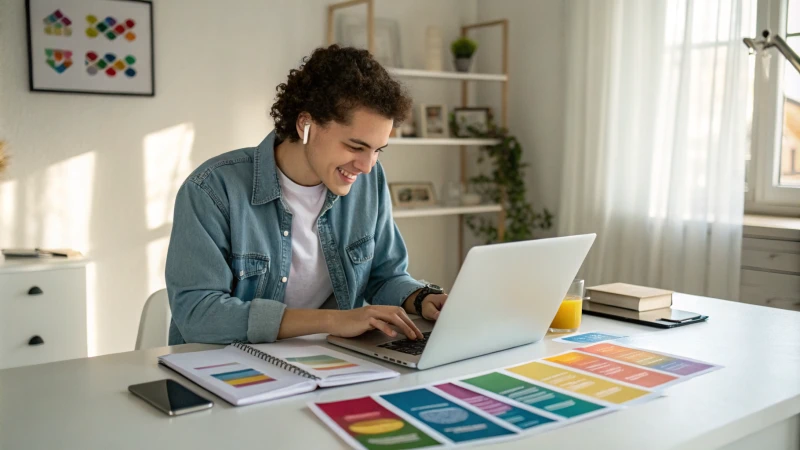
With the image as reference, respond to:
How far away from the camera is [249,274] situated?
5.57ft

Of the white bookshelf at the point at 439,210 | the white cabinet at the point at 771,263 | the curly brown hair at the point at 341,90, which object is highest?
the curly brown hair at the point at 341,90

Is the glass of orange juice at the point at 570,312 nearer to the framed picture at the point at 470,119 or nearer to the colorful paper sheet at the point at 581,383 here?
the colorful paper sheet at the point at 581,383

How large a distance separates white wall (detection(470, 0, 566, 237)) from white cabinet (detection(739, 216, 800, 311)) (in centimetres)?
115

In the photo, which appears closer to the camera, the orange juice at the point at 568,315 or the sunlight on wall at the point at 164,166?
the orange juice at the point at 568,315

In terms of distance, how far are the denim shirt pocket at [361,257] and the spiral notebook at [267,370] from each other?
0.42m

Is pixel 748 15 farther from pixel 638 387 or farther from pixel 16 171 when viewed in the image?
pixel 16 171

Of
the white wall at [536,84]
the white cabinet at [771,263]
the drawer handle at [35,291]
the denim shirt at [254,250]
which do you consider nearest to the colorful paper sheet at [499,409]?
the denim shirt at [254,250]

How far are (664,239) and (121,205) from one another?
2.45m

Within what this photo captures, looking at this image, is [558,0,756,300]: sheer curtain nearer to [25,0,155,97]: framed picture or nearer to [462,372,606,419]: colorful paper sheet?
[25,0,155,97]: framed picture

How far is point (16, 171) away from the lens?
3.19 m

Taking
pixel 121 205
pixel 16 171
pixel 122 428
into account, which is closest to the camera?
pixel 122 428

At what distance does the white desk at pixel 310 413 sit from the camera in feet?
3.36

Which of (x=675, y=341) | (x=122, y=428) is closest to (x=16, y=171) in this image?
(x=122, y=428)

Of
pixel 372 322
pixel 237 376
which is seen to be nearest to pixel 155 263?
pixel 372 322
